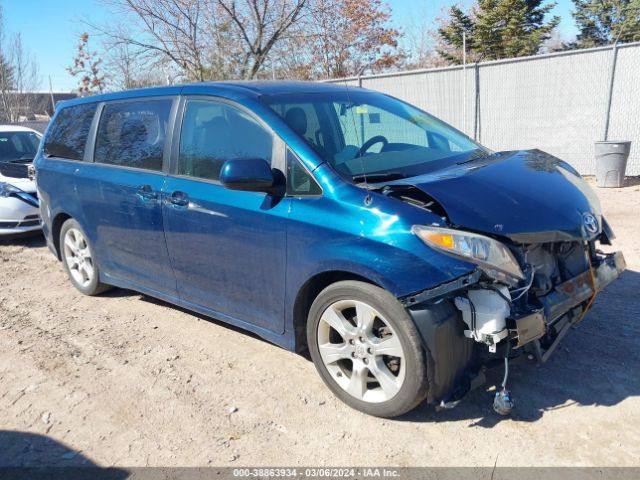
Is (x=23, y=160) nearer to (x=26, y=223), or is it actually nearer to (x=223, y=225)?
(x=26, y=223)

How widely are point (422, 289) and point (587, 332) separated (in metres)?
1.88

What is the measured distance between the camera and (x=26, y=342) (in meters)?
4.31

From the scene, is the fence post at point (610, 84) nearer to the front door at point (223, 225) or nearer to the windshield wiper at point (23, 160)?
the front door at point (223, 225)

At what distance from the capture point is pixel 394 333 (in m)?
2.80

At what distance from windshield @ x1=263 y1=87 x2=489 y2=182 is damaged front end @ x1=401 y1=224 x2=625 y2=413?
2.71 ft

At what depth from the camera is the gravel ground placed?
2764 mm

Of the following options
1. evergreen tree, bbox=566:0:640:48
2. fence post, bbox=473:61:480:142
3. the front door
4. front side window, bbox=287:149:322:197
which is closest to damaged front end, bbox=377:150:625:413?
front side window, bbox=287:149:322:197

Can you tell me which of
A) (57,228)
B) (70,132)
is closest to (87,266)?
(57,228)

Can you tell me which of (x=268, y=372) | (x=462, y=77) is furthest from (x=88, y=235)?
(x=462, y=77)

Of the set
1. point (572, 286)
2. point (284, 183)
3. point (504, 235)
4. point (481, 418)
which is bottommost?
point (481, 418)

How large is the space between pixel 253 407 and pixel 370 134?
6.44 ft

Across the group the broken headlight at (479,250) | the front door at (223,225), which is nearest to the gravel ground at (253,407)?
the front door at (223,225)

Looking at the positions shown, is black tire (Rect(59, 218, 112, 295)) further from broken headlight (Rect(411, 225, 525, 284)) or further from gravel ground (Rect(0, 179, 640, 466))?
broken headlight (Rect(411, 225, 525, 284))

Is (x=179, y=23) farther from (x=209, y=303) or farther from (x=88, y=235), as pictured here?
(x=209, y=303)
